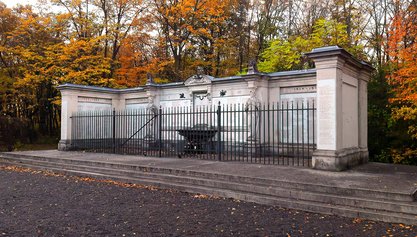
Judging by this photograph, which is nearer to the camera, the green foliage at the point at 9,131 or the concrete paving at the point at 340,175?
the concrete paving at the point at 340,175

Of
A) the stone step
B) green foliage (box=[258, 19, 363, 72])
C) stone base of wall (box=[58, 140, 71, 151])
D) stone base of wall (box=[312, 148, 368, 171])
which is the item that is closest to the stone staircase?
the stone step

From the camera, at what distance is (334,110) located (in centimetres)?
863

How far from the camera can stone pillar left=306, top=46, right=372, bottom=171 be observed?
857 cm

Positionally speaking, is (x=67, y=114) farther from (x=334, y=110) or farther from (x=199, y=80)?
(x=334, y=110)

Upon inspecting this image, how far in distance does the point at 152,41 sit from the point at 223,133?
43.4 feet

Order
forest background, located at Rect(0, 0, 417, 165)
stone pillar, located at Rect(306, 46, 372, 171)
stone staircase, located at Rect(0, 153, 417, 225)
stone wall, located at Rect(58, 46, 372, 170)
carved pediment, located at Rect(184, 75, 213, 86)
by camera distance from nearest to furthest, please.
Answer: stone staircase, located at Rect(0, 153, 417, 225), stone pillar, located at Rect(306, 46, 372, 171), stone wall, located at Rect(58, 46, 372, 170), carved pediment, located at Rect(184, 75, 213, 86), forest background, located at Rect(0, 0, 417, 165)

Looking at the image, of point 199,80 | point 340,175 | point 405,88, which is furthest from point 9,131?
point 405,88

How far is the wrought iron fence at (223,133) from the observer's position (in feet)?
36.2

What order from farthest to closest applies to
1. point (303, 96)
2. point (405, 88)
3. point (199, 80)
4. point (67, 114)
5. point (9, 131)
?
point (9, 131) → point (67, 114) → point (199, 80) → point (303, 96) → point (405, 88)

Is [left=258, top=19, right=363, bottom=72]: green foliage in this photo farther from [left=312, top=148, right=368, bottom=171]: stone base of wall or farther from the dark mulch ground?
the dark mulch ground

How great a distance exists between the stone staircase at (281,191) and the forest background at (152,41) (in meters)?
10.7

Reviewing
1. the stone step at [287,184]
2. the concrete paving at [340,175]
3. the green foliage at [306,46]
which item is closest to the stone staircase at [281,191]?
the stone step at [287,184]

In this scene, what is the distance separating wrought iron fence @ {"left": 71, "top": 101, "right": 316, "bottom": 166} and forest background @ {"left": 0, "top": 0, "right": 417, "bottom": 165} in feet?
14.1

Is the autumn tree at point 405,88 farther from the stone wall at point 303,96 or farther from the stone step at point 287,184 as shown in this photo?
the stone step at point 287,184
